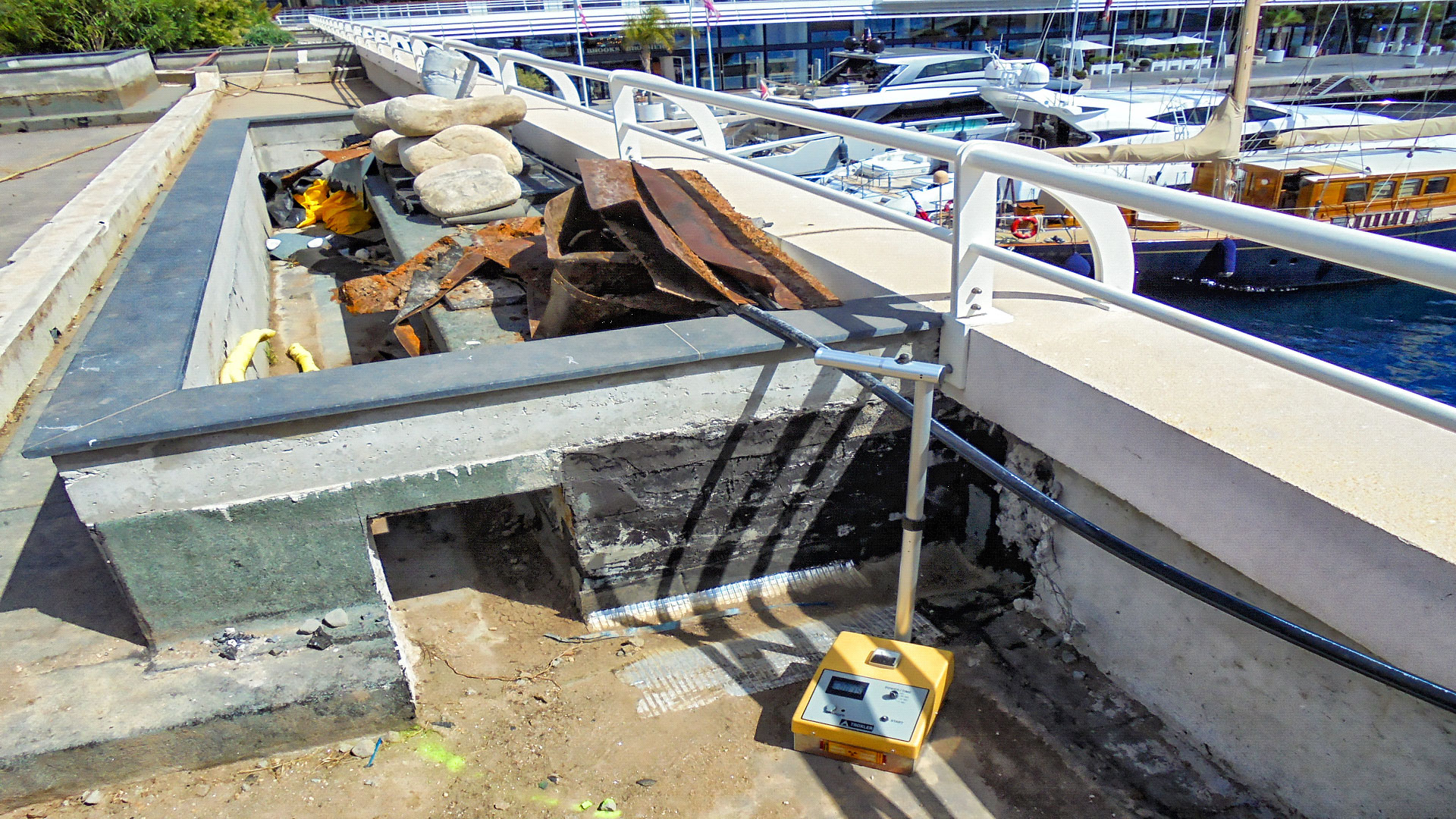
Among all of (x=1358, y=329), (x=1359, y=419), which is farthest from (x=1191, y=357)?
(x=1358, y=329)

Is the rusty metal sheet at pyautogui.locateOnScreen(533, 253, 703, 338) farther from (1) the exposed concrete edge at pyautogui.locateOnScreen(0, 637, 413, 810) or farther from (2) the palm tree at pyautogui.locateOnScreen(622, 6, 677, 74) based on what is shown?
(2) the palm tree at pyautogui.locateOnScreen(622, 6, 677, 74)

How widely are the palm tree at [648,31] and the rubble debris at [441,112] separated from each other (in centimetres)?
3779

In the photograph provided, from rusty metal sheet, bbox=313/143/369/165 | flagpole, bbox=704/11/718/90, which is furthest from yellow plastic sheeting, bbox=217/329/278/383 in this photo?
flagpole, bbox=704/11/718/90

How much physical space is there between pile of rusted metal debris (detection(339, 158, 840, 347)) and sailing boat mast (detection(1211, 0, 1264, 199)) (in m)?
19.1

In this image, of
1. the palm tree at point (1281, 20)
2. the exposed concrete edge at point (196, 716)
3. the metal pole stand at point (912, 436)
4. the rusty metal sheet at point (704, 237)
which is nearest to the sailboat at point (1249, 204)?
the rusty metal sheet at point (704, 237)

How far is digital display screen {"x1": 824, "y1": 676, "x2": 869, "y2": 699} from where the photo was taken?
283cm

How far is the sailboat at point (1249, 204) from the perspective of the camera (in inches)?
775

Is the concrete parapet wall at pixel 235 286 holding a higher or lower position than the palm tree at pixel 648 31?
lower

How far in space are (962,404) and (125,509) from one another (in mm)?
2944

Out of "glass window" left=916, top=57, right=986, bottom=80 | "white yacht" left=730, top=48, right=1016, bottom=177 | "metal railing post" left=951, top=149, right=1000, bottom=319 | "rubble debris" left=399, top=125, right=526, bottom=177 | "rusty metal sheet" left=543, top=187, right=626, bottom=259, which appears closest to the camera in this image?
"metal railing post" left=951, top=149, right=1000, bottom=319

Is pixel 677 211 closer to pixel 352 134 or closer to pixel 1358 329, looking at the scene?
pixel 352 134

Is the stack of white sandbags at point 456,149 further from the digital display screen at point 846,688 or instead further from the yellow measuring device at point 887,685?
the digital display screen at point 846,688

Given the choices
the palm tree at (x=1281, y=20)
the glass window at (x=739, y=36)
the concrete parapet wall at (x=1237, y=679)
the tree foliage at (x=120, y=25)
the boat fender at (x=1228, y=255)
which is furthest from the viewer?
the glass window at (x=739, y=36)

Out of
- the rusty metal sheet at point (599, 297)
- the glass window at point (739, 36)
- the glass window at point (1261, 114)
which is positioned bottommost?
the glass window at point (1261, 114)
